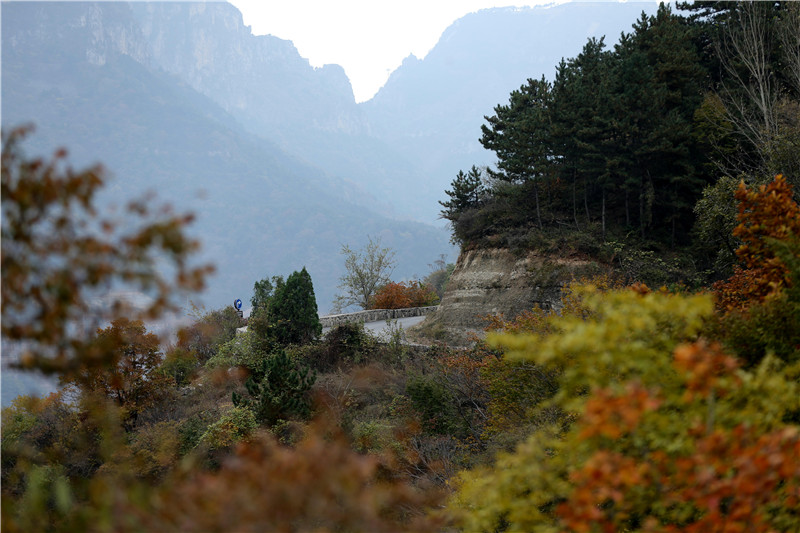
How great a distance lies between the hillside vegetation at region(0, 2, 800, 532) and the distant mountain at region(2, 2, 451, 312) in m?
124

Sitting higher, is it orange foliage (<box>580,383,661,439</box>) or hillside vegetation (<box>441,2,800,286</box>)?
hillside vegetation (<box>441,2,800,286</box>)

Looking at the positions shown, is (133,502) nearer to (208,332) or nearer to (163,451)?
(163,451)

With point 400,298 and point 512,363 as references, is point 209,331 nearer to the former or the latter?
point 400,298

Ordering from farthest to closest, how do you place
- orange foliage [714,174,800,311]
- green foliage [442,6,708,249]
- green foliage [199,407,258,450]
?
green foliage [442,6,708,249] < green foliage [199,407,258,450] < orange foliage [714,174,800,311]

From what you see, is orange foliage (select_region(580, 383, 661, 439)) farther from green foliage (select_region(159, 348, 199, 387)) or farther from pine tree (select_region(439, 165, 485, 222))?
pine tree (select_region(439, 165, 485, 222))

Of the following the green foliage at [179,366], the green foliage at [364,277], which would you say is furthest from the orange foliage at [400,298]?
the green foliage at [179,366]

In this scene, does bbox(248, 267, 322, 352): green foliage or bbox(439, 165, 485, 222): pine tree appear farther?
bbox(439, 165, 485, 222): pine tree

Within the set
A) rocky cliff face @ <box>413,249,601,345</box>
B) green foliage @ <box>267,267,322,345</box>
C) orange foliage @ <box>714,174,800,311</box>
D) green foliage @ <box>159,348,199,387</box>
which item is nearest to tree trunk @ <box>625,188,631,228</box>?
rocky cliff face @ <box>413,249,601,345</box>

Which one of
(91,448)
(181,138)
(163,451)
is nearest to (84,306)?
(163,451)

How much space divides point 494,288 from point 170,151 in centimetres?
18660

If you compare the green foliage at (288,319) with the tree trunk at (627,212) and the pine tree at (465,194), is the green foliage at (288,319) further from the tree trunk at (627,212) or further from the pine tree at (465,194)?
the tree trunk at (627,212)

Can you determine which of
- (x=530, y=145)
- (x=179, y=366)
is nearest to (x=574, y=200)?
(x=530, y=145)

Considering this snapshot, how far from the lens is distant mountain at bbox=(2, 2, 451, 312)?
154500 mm

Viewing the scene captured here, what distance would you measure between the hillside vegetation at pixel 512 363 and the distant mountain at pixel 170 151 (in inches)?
4868
